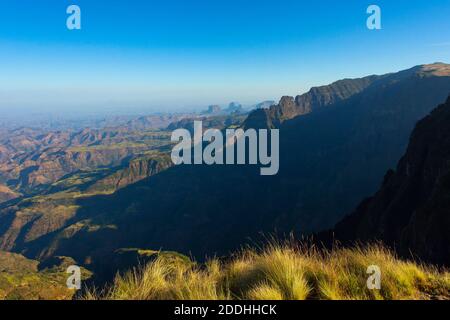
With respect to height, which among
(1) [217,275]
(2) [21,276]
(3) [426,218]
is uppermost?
(1) [217,275]

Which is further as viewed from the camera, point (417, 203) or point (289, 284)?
point (417, 203)

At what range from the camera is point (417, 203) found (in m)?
54.0

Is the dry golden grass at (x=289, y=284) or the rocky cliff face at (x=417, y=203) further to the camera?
the rocky cliff face at (x=417, y=203)

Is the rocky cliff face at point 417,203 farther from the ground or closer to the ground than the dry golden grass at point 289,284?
closer to the ground

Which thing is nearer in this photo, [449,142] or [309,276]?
[309,276]

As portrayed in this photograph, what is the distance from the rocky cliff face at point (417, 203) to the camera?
36.2 m

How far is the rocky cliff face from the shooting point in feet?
119

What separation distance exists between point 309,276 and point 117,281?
4235 millimetres

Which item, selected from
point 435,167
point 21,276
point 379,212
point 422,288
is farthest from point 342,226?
point 21,276

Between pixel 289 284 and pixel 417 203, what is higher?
pixel 289 284

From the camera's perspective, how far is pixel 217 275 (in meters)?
7.66

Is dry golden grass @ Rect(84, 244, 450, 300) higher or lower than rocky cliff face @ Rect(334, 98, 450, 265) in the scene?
higher

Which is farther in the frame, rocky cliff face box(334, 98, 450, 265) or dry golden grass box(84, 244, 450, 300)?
rocky cliff face box(334, 98, 450, 265)
